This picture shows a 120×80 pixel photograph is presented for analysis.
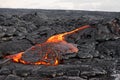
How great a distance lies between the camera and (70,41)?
1686 cm

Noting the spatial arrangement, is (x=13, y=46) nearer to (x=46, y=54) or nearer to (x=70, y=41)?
(x=46, y=54)

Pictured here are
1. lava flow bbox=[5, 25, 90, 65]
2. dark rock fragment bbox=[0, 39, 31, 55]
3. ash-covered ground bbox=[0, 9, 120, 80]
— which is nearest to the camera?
ash-covered ground bbox=[0, 9, 120, 80]

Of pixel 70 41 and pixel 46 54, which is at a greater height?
pixel 70 41

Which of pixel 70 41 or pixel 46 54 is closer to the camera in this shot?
pixel 46 54

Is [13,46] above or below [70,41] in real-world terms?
below

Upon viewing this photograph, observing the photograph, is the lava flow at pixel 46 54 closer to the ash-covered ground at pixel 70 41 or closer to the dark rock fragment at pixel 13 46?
the ash-covered ground at pixel 70 41

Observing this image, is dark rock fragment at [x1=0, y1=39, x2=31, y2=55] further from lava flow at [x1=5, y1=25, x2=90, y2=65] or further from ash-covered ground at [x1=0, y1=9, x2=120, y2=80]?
lava flow at [x1=5, y1=25, x2=90, y2=65]

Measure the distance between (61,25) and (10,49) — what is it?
5.66m

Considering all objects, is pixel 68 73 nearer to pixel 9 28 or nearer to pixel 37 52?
pixel 37 52

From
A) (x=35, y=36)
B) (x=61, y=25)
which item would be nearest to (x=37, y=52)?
(x=35, y=36)

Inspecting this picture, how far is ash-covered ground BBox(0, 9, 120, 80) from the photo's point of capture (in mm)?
12555

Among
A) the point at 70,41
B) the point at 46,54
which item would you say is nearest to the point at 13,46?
the point at 46,54

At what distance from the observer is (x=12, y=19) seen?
21.6 metres

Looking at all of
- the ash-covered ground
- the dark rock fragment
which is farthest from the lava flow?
the dark rock fragment
